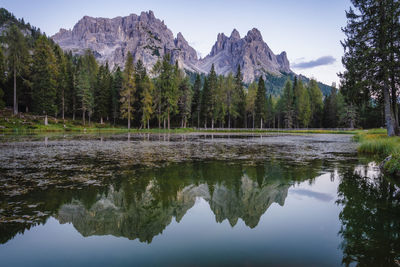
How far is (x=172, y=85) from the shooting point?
5959 cm

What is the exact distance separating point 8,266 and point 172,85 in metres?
57.8

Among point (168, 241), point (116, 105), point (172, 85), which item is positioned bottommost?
point (168, 241)

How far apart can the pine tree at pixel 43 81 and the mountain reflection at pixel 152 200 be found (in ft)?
162

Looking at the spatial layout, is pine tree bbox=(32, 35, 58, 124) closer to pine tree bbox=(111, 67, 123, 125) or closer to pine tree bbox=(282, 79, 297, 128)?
pine tree bbox=(111, 67, 123, 125)

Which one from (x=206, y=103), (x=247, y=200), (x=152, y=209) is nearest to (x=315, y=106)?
(x=206, y=103)

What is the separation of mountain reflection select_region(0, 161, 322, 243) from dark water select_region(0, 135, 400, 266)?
3 centimetres

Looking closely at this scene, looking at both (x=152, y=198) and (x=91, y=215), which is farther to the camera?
(x=152, y=198)

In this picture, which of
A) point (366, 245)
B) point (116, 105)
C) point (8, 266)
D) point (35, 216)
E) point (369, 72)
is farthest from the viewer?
point (116, 105)

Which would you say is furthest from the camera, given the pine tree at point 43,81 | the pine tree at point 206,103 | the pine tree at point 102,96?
the pine tree at point 206,103

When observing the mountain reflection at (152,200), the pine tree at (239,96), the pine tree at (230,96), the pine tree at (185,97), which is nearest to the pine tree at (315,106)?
the pine tree at (239,96)

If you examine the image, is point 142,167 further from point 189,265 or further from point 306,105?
point 306,105

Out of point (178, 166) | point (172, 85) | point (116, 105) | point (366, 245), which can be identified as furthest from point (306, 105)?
point (366, 245)

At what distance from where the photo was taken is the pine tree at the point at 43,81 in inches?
1964

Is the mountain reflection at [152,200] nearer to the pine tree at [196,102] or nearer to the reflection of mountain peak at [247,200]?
the reflection of mountain peak at [247,200]
